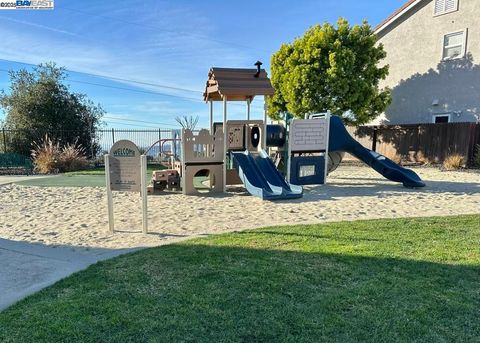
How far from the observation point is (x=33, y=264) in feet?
13.3

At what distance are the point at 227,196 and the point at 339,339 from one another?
6.89m

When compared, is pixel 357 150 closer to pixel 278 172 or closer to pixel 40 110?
pixel 278 172

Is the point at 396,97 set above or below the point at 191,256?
above

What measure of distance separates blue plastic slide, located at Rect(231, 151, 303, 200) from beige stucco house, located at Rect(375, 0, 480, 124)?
12948 millimetres

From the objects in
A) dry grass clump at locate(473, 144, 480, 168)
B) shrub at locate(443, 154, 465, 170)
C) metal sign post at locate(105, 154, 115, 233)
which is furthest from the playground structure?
dry grass clump at locate(473, 144, 480, 168)

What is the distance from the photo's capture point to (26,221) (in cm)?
630

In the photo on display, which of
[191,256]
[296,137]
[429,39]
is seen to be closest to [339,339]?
[191,256]

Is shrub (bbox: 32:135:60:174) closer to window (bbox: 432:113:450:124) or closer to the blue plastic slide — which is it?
the blue plastic slide

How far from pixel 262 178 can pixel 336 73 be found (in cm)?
968

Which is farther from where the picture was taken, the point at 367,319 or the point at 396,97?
the point at 396,97

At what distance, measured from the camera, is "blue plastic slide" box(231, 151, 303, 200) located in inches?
330

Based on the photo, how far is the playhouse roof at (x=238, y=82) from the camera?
30.9ft

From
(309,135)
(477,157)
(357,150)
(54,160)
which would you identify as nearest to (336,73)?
(357,150)

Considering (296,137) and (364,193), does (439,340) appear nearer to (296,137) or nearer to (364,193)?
(364,193)
